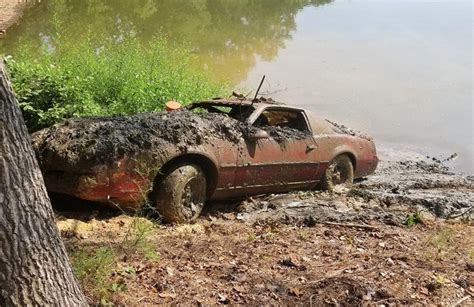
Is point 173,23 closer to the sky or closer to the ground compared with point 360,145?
closer to the sky

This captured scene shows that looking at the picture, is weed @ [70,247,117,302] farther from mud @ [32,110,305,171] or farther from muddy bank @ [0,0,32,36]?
muddy bank @ [0,0,32,36]

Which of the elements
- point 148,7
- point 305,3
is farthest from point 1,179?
point 305,3

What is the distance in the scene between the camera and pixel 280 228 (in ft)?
21.7

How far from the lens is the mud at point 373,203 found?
7.11 m

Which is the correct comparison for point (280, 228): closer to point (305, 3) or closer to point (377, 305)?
point (377, 305)

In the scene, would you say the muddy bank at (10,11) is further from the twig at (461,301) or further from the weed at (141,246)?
the twig at (461,301)

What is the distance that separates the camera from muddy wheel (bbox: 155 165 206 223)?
245 inches

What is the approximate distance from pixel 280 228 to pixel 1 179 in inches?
163

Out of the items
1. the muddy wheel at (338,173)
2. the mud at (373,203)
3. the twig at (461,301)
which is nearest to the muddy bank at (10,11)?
the muddy wheel at (338,173)

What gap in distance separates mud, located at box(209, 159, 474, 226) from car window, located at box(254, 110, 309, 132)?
1.06 m

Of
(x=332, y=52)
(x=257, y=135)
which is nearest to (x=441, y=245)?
(x=257, y=135)

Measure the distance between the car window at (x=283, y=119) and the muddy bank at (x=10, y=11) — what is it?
11598 millimetres

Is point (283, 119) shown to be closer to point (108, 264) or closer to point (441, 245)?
point (441, 245)

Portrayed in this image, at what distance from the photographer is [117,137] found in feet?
19.5
